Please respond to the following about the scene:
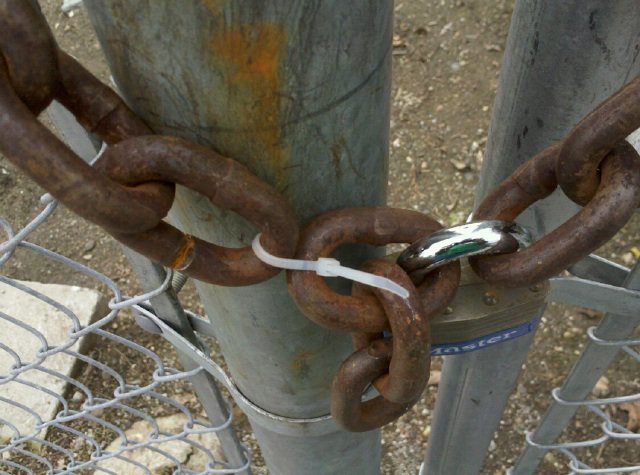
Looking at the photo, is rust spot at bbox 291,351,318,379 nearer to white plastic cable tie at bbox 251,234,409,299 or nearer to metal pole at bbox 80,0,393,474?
metal pole at bbox 80,0,393,474

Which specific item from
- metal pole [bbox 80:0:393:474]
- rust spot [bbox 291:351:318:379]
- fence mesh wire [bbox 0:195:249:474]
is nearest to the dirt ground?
fence mesh wire [bbox 0:195:249:474]

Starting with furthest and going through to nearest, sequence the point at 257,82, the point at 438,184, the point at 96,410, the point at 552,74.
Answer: the point at 438,184
the point at 96,410
the point at 552,74
the point at 257,82

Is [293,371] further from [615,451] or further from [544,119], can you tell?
[615,451]

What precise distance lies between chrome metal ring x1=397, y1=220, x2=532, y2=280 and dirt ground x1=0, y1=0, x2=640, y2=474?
5.43ft

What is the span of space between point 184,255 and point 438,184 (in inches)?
91.7

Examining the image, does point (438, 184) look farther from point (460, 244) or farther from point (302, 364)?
point (460, 244)

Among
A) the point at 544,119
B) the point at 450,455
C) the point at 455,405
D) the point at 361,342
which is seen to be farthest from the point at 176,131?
the point at 450,455

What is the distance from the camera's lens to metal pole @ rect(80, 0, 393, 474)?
0.41m

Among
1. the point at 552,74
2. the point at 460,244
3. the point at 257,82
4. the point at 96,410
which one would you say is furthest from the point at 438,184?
the point at 257,82

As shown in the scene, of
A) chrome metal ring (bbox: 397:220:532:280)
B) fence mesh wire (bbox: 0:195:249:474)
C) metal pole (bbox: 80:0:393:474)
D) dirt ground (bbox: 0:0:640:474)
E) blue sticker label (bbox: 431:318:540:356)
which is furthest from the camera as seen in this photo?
dirt ground (bbox: 0:0:640:474)

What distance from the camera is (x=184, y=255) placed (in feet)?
1.59

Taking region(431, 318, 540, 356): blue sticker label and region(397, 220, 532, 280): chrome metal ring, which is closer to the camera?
region(397, 220, 532, 280): chrome metal ring

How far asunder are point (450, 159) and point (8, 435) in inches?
77.5

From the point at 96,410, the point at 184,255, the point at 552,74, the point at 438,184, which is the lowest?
the point at 184,255
